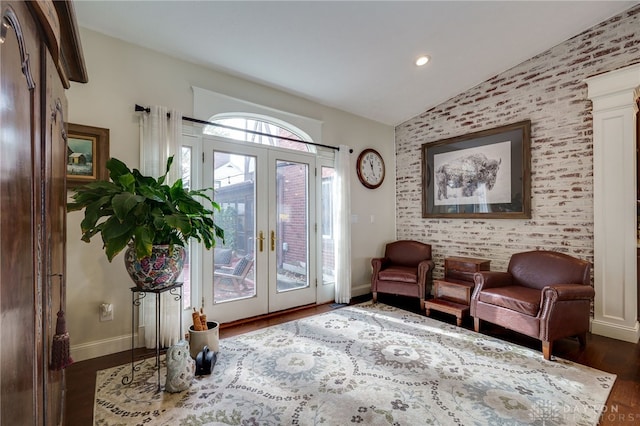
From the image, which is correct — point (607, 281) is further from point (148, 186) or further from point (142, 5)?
point (142, 5)

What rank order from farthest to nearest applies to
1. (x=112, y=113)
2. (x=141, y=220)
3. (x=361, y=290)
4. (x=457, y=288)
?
(x=361, y=290)
(x=457, y=288)
(x=112, y=113)
(x=141, y=220)

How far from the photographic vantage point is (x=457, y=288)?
11.8ft

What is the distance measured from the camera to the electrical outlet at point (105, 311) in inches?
104

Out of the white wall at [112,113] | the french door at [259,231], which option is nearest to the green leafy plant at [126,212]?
the white wall at [112,113]

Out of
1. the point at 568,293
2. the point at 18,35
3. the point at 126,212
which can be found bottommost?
the point at 568,293

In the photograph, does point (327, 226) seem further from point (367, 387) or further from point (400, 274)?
point (367, 387)

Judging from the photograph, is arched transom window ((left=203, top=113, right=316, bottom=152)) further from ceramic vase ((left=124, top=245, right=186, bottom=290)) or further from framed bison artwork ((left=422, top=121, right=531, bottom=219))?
framed bison artwork ((left=422, top=121, right=531, bottom=219))

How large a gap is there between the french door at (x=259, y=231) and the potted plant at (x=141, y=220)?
1092mm

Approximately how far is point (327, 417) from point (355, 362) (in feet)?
2.38

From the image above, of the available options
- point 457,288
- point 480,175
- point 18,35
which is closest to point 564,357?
point 457,288

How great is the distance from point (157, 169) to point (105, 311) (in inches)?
53.4

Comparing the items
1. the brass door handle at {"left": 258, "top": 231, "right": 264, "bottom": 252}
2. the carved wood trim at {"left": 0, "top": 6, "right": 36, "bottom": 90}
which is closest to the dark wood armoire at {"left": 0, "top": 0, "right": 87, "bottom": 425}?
the carved wood trim at {"left": 0, "top": 6, "right": 36, "bottom": 90}

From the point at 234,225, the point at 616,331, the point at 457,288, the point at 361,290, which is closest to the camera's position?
the point at 616,331

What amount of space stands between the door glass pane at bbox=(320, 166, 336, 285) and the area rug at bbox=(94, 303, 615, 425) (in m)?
1.44
